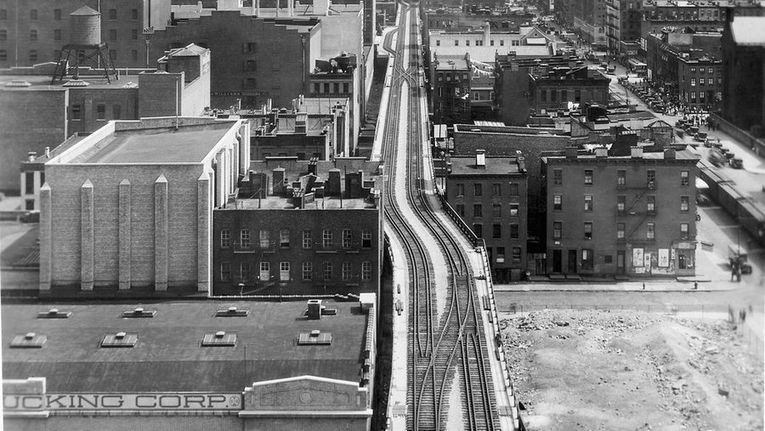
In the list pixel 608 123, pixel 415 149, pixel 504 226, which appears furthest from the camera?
pixel 415 149

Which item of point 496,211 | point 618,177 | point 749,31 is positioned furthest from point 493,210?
point 749,31

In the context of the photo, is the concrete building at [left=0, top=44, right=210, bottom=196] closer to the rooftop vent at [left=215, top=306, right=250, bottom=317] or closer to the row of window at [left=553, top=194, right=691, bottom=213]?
the rooftop vent at [left=215, top=306, right=250, bottom=317]

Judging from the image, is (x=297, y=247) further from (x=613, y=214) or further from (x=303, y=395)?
(x=613, y=214)

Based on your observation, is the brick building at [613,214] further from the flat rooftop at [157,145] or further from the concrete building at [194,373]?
the concrete building at [194,373]

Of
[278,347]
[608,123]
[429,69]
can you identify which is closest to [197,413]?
[278,347]

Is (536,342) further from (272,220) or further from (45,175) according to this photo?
(45,175)

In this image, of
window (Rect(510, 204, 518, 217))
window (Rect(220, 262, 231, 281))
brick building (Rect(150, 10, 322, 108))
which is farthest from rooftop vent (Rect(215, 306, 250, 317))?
brick building (Rect(150, 10, 322, 108))
